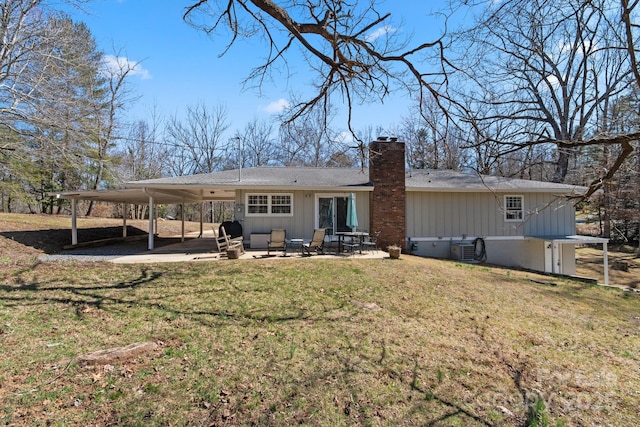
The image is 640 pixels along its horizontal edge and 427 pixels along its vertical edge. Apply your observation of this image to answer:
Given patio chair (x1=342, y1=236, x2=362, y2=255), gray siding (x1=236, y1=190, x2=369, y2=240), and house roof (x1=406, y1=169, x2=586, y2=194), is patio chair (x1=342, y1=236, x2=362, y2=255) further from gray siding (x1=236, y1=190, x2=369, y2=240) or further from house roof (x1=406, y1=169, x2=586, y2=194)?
house roof (x1=406, y1=169, x2=586, y2=194)

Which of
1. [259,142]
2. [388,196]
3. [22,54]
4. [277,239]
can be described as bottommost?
[277,239]

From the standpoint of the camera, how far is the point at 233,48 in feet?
20.9

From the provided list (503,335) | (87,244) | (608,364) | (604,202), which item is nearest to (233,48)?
(503,335)

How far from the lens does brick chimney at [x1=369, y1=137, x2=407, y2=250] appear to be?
1294 centimetres

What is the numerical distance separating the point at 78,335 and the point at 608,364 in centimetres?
733

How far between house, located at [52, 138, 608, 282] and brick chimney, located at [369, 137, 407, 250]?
4 centimetres

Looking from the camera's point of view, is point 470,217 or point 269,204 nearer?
point 269,204

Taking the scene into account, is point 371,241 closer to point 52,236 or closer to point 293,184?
point 293,184

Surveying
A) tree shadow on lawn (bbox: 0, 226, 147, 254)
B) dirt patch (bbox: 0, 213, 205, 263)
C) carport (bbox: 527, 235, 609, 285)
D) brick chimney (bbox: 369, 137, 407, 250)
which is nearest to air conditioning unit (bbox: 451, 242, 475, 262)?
brick chimney (bbox: 369, 137, 407, 250)

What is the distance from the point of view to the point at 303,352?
4363mm

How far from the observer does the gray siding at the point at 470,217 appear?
13648mm

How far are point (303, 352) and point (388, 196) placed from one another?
942cm

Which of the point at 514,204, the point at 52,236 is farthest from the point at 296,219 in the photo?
the point at 52,236

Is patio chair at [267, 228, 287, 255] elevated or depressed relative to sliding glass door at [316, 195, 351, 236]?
depressed
